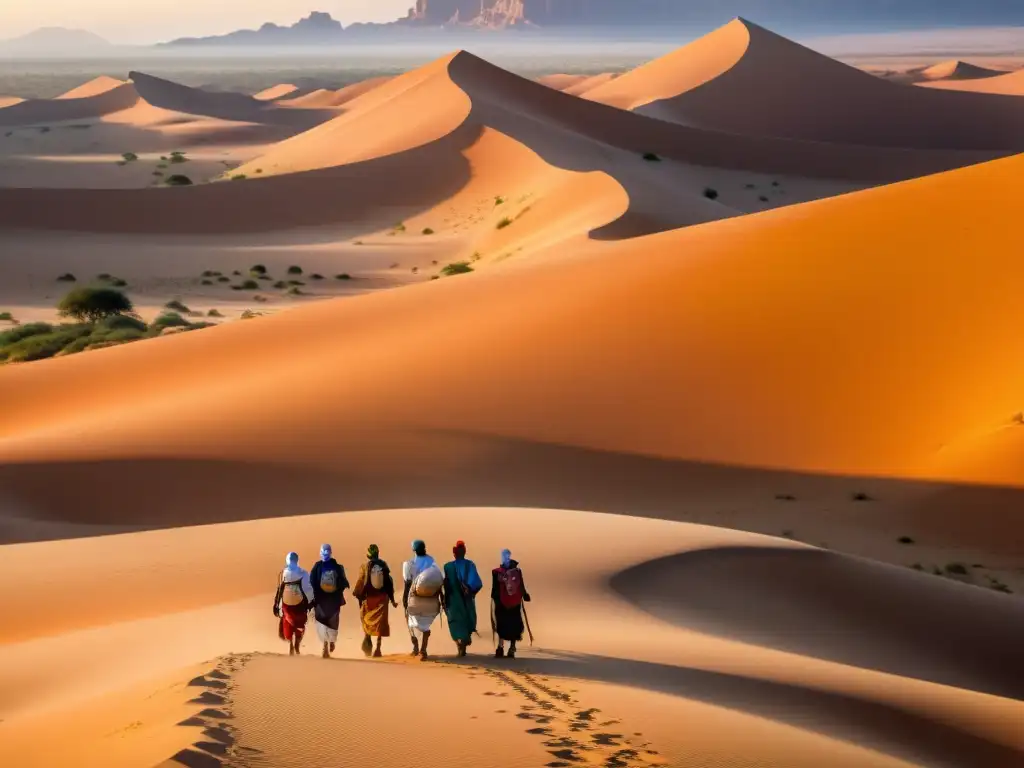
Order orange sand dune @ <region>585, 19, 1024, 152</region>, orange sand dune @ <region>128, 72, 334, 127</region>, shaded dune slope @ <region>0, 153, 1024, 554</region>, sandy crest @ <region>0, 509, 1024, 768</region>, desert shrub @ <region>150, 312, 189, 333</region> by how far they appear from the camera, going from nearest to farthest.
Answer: sandy crest @ <region>0, 509, 1024, 768</region> < shaded dune slope @ <region>0, 153, 1024, 554</region> < desert shrub @ <region>150, 312, 189, 333</region> < orange sand dune @ <region>585, 19, 1024, 152</region> < orange sand dune @ <region>128, 72, 334, 127</region>

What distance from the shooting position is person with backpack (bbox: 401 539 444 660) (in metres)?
9.44

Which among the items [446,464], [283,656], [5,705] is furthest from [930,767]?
[446,464]

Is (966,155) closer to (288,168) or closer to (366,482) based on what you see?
(288,168)

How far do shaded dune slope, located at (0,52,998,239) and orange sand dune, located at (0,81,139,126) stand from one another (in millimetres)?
56652

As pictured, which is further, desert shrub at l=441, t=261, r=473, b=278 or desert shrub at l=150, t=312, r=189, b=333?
desert shrub at l=441, t=261, r=473, b=278

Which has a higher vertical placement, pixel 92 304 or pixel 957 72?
pixel 957 72

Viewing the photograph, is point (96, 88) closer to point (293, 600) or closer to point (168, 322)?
point (168, 322)

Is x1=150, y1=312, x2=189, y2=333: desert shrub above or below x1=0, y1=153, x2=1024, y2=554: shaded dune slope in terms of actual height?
above

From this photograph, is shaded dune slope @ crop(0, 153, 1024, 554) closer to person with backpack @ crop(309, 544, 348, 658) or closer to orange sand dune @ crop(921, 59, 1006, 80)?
person with backpack @ crop(309, 544, 348, 658)

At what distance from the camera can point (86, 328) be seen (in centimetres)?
3338

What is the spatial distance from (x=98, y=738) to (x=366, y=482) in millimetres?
11678

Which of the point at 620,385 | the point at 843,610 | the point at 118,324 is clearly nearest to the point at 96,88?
the point at 118,324

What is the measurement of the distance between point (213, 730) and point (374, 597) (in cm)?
356

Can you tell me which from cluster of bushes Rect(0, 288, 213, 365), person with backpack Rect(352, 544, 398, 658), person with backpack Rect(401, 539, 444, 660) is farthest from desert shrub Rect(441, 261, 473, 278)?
person with backpack Rect(401, 539, 444, 660)
